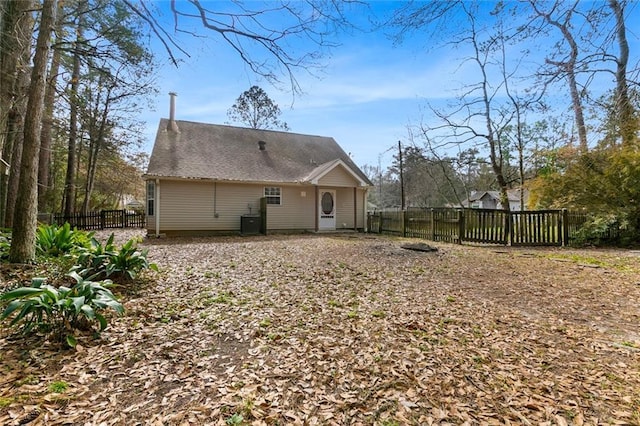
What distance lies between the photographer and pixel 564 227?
9773 millimetres

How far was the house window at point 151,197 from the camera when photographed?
1230cm

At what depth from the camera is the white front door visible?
1489 cm

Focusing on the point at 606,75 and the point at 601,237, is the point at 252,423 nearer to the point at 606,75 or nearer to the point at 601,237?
the point at 606,75

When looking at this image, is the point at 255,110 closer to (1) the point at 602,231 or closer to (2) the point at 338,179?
(2) the point at 338,179

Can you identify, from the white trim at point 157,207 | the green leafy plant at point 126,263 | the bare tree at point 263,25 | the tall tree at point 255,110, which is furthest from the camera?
the tall tree at point 255,110

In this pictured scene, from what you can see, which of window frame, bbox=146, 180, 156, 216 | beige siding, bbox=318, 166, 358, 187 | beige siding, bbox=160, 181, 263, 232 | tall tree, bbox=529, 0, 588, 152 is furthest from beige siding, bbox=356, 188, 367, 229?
tall tree, bbox=529, 0, 588, 152

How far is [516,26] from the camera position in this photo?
3.63 meters

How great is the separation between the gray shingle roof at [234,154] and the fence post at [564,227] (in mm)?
7655

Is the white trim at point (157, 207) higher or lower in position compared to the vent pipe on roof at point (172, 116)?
lower

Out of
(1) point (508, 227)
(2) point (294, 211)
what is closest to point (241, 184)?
(2) point (294, 211)

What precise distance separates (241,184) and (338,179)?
4355 mm

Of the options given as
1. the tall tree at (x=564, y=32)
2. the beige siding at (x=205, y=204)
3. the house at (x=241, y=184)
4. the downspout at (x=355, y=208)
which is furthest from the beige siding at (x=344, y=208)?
the tall tree at (x=564, y=32)

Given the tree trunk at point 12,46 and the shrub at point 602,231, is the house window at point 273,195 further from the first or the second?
the shrub at point 602,231

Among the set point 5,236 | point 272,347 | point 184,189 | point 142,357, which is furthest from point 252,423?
point 184,189
